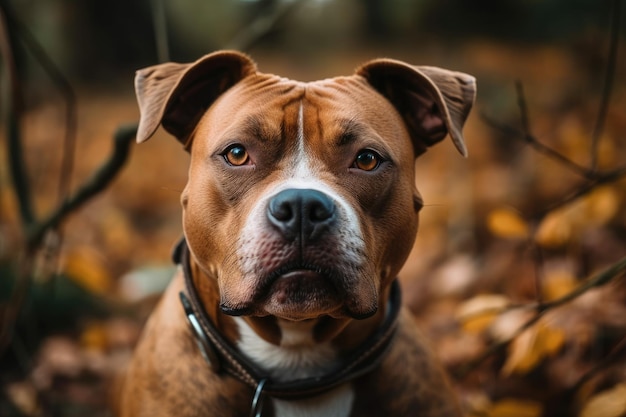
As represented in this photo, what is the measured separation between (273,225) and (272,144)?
0.41 metres

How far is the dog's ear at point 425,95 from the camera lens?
283 centimetres

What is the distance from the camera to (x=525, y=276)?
5230 millimetres

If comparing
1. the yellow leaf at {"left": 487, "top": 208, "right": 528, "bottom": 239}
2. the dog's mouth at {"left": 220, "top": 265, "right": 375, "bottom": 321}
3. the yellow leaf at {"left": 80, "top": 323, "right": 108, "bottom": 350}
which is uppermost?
the dog's mouth at {"left": 220, "top": 265, "right": 375, "bottom": 321}

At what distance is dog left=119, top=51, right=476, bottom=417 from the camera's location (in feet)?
7.79

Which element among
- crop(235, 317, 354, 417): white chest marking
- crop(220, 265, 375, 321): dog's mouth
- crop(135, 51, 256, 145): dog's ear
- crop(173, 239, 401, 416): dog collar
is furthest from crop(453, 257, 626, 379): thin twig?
crop(135, 51, 256, 145): dog's ear

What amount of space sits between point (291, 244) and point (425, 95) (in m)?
1.06

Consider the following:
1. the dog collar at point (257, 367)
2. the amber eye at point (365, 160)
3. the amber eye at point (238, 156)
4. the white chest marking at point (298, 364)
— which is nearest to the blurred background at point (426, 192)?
the amber eye at point (365, 160)

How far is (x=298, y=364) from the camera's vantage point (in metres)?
2.79

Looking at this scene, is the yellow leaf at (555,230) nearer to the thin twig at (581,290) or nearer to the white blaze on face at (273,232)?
the thin twig at (581,290)

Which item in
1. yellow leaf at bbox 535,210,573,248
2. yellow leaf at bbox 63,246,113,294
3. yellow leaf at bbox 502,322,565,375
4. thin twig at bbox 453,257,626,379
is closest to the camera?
thin twig at bbox 453,257,626,379

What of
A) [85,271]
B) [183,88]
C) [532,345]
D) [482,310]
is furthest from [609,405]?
[85,271]

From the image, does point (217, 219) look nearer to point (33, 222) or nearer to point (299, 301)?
point (299, 301)

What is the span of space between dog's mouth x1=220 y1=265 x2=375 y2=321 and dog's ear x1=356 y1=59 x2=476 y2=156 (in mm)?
826

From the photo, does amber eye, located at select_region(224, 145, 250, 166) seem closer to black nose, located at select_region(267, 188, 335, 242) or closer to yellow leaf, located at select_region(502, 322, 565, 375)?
black nose, located at select_region(267, 188, 335, 242)
